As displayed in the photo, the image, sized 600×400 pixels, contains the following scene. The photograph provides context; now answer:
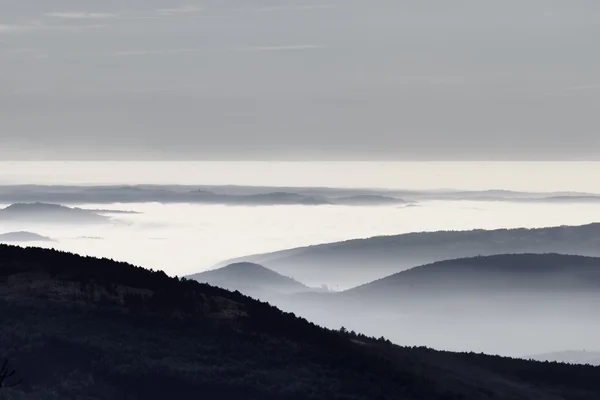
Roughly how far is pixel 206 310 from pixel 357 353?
35.9 ft

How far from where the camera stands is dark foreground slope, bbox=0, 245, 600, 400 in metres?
95.1

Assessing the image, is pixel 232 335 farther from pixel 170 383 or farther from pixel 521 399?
pixel 521 399

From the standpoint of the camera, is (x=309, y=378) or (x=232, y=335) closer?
(x=309, y=378)

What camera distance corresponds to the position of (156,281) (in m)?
116

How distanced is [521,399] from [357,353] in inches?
487

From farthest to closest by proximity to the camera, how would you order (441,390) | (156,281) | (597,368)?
(597,368) → (156,281) → (441,390)

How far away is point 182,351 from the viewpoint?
4080 inches

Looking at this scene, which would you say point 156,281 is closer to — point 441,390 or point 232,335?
point 232,335

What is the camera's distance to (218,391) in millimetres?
95688

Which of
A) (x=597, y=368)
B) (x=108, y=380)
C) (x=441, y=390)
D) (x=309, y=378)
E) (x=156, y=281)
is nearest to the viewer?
(x=108, y=380)

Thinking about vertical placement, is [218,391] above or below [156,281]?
below

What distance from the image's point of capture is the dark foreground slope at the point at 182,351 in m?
95.1

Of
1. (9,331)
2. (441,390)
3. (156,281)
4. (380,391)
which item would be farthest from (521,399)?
(9,331)

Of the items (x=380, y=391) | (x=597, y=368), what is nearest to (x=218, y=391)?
(x=380, y=391)
